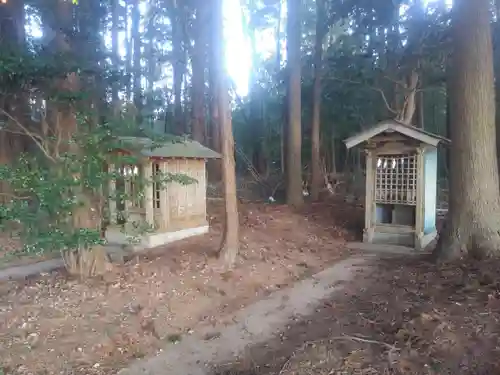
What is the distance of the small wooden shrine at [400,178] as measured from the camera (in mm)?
9656

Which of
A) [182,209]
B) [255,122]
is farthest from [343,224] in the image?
[255,122]

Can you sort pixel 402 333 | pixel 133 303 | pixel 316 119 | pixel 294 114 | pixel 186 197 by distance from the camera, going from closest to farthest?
pixel 402 333, pixel 133 303, pixel 186 197, pixel 294 114, pixel 316 119

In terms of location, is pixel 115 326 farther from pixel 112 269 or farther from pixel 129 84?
pixel 129 84

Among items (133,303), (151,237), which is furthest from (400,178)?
(133,303)

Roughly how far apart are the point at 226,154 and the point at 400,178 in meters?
4.63

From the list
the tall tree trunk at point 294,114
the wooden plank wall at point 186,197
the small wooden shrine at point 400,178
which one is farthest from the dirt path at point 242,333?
the tall tree trunk at point 294,114

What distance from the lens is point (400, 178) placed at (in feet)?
33.2

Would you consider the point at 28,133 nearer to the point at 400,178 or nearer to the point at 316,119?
the point at 400,178

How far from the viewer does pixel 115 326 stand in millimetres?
5117

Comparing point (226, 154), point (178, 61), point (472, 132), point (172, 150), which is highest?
point (178, 61)

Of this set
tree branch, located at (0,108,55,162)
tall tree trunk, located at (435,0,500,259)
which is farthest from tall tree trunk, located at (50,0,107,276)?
tall tree trunk, located at (435,0,500,259)

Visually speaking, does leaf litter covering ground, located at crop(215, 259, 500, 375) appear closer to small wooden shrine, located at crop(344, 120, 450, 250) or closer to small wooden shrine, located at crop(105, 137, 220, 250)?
small wooden shrine, located at crop(344, 120, 450, 250)

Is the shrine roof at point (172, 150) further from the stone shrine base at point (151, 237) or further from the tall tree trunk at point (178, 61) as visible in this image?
the tall tree trunk at point (178, 61)

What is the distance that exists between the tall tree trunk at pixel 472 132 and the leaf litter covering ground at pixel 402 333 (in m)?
0.81
